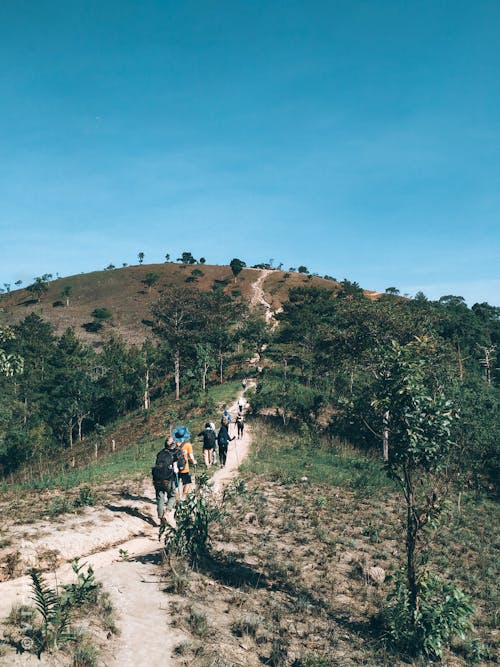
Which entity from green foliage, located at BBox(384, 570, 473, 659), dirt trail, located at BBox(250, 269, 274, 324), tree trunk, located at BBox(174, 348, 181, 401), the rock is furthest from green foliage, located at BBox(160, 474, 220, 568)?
dirt trail, located at BBox(250, 269, 274, 324)

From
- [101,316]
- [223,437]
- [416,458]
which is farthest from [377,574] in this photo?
[101,316]

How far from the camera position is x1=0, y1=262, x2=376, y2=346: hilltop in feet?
323

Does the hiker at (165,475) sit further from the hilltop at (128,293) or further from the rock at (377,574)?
the hilltop at (128,293)

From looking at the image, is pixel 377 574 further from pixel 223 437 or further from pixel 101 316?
pixel 101 316

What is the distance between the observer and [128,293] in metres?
119

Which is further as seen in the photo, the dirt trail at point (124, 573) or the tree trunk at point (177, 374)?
the tree trunk at point (177, 374)

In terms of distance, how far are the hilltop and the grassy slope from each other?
76.3 m

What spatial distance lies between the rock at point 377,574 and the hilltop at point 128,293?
82.4m

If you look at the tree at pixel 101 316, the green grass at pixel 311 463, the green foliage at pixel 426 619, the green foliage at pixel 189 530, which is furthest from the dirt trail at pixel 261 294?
the green foliage at pixel 426 619

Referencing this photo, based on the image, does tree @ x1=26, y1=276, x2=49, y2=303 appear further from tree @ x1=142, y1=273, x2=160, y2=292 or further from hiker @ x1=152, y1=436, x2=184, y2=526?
hiker @ x1=152, y1=436, x2=184, y2=526

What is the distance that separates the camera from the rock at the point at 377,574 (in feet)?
35.7

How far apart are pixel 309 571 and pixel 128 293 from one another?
115m

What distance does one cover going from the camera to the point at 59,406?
49.3 metres

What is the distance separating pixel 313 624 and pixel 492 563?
344 inches
